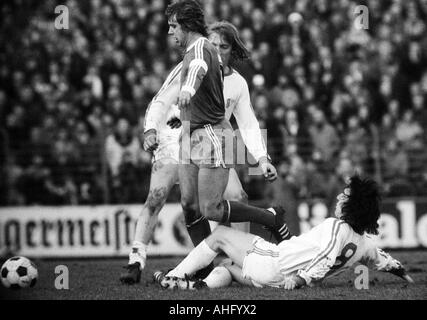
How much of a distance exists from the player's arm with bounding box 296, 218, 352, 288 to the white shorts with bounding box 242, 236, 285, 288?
0.90 ft

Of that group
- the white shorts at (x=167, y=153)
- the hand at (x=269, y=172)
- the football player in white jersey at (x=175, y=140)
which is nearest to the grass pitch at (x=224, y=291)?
the football player in white jersey at (x=175, y=140)

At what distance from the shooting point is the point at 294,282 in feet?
24.8

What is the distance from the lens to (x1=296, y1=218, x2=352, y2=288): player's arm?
7.47 meters

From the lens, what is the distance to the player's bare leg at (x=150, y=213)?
8641mm

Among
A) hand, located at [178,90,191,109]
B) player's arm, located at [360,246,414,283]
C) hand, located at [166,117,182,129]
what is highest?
hand, located at [178,90,191,109]

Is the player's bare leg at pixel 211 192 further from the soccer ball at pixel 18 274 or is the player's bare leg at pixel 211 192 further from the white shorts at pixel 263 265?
the soccer ball at pixel 18 274

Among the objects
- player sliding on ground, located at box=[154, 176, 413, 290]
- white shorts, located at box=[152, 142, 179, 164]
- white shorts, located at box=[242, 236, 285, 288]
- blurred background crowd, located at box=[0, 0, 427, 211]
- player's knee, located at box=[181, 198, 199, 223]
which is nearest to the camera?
player sliding on ground, located at box=[154, 176, 413, 290]

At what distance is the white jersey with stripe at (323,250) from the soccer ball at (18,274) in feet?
7.63

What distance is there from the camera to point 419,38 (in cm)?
1659

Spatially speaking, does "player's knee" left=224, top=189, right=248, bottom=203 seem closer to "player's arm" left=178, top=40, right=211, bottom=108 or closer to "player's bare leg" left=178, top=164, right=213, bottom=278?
"player's bare leg" left=178, top=164, right=213, bottom=278

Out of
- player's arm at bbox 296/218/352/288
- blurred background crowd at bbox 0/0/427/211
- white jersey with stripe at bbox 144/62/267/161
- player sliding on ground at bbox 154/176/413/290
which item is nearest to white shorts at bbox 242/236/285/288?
player sliding on ground at bbox 154/176/413/290

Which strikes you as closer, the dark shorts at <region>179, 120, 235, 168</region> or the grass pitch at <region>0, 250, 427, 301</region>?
the grass pitch at <region>0, 250, 427, 301</region>
